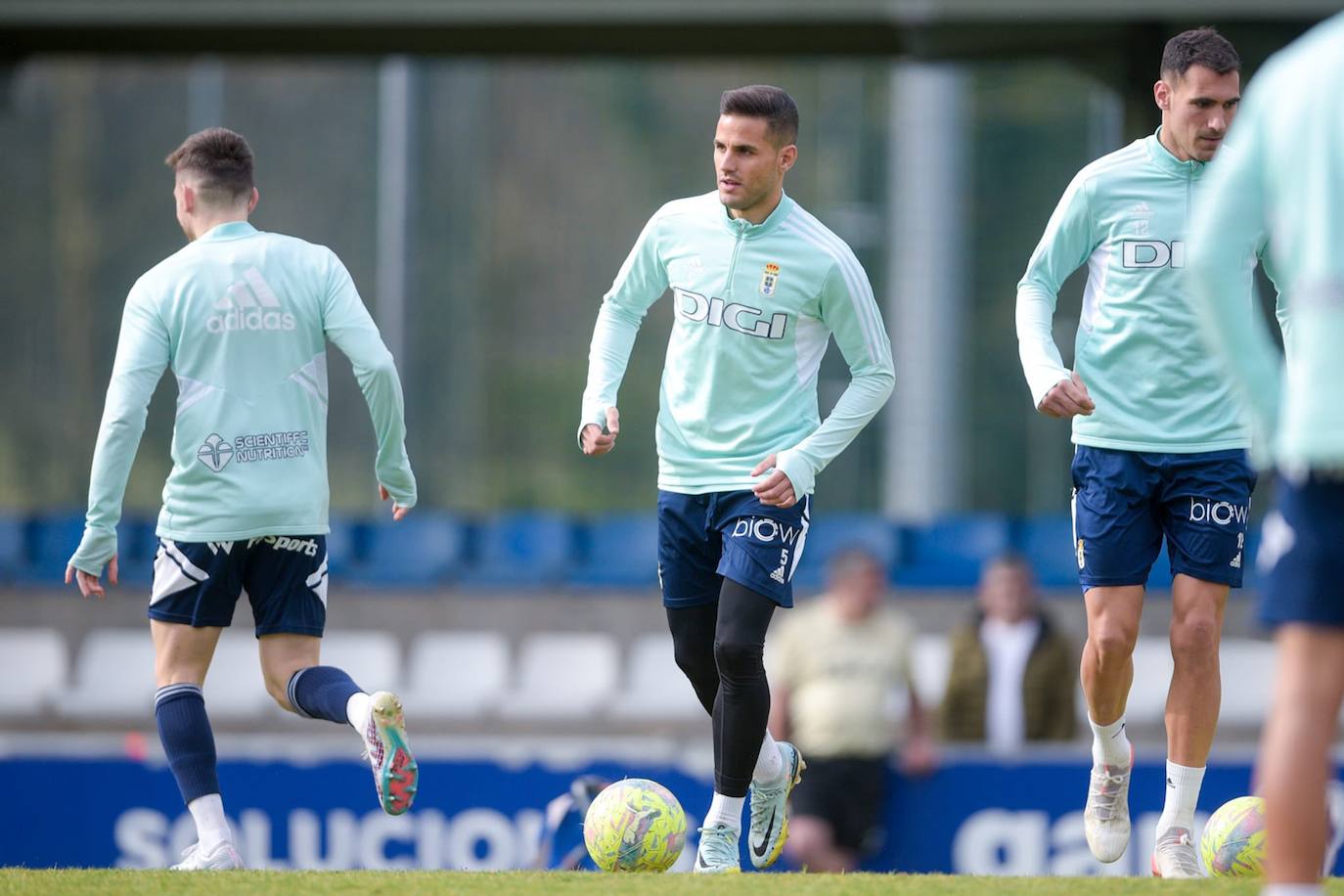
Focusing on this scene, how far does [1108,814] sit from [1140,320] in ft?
5.48

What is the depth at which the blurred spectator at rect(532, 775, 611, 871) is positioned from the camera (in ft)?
25.5

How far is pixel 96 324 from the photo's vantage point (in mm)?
18141

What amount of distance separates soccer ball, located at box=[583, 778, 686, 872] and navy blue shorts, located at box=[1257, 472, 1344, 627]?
2861 millimetres

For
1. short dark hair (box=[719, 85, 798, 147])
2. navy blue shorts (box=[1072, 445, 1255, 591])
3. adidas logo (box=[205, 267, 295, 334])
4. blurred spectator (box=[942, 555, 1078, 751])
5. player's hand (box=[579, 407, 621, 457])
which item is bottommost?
blurred spectator (box=[942, 555, 1078, 751])

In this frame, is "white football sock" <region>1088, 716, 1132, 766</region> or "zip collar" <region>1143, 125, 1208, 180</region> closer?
"zip collar" <region>1143, 125, 1208, 180</region>

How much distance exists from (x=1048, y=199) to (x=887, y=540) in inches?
238

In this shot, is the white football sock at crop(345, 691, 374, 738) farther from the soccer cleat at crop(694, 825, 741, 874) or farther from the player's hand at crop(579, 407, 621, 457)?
the soccer cleat at crop(694, 825, 741, 874)

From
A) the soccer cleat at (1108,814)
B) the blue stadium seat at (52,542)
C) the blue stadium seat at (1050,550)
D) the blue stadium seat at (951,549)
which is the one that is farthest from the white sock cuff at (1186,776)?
the blue stadium seat at (52,542)

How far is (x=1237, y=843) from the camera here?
579 cm

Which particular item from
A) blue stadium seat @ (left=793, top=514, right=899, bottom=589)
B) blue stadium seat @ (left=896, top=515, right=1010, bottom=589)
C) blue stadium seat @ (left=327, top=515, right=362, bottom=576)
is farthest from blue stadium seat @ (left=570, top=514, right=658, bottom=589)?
blue stadium seat @ (left=896, top=515, right=1010, bottom=589)

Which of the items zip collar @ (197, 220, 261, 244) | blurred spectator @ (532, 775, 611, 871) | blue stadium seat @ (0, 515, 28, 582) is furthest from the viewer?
blue stadium seat @ (0, 515, 28, 582)

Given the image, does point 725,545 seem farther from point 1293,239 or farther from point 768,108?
point 1293,239

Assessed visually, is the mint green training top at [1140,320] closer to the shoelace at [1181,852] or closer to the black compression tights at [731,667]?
the black compression tights at [731,667]

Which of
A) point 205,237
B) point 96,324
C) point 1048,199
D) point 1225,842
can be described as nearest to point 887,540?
point 1048,199
